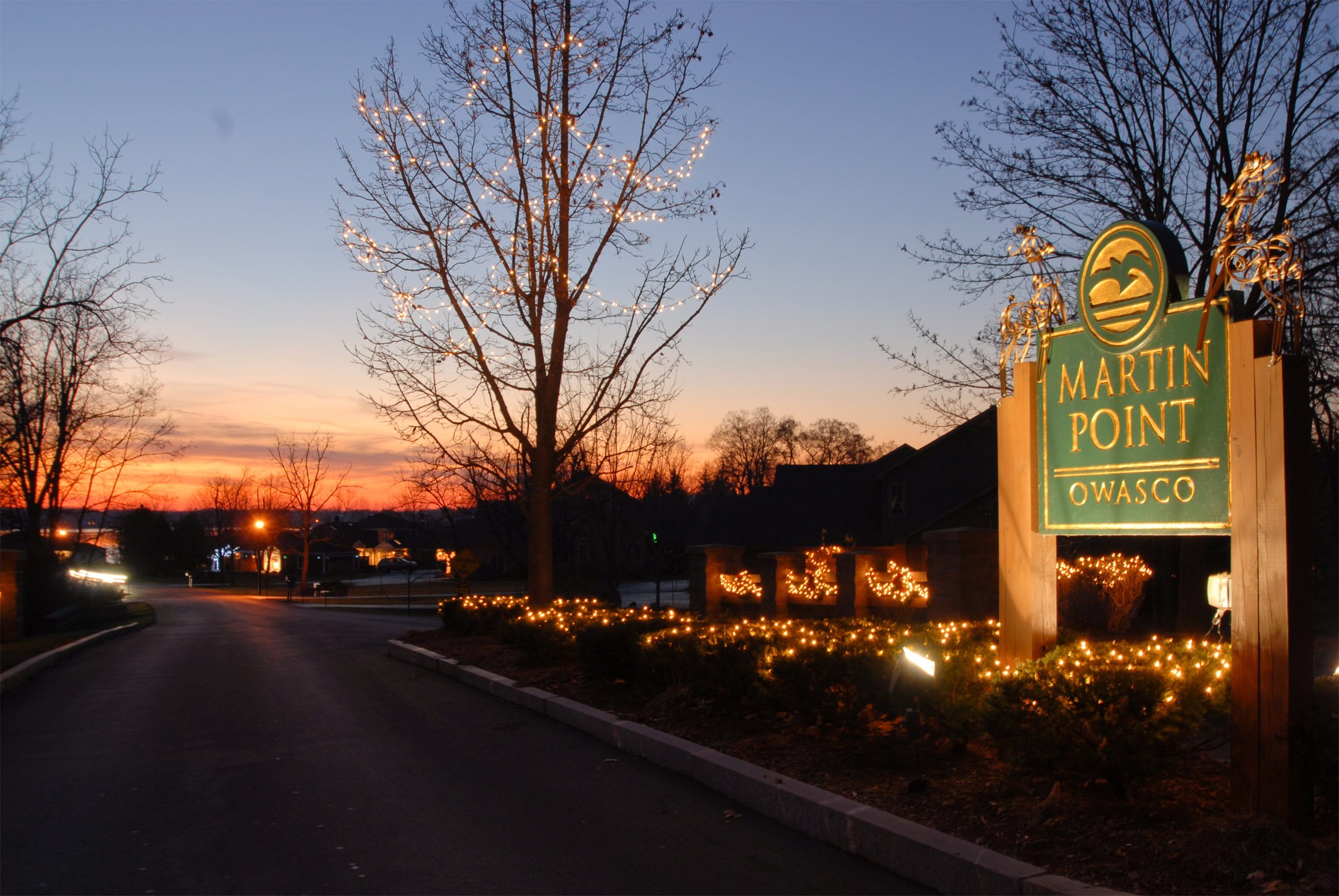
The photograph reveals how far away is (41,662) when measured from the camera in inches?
552

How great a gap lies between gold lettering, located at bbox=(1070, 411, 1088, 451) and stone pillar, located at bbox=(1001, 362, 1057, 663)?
0.32m

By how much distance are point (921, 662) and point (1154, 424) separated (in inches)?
76.4

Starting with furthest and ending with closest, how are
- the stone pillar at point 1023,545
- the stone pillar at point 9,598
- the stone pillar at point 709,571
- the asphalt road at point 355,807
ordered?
the stone pillar at point 709,571
the stone pillar at point 9,598
the stone pillar at point 1023,545
the asphalt road at point 355,807

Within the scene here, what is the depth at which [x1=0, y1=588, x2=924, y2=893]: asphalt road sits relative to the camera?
5.09 meters

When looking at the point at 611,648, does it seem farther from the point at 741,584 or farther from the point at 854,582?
the point at 741,584

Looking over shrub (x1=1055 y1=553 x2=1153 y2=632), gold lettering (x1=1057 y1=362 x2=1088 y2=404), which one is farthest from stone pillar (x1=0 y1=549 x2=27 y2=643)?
gold lettering (x1=1057 y1=362 x2=1088 y2=404)

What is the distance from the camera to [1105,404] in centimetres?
619

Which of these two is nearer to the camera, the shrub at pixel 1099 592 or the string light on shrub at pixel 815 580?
the shrub at pixel 1099 592

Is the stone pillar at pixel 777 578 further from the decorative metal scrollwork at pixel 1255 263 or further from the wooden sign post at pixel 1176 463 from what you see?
the decorative metal scrollwork at pixel 1255 263

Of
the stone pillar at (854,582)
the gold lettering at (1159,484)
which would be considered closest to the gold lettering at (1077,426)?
the gold lettering at (1159,484)

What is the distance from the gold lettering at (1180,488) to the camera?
552 centimetres

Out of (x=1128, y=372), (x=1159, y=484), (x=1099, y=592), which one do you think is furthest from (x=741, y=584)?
(x=1159, y=484)

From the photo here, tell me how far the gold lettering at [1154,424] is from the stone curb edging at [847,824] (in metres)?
2.56

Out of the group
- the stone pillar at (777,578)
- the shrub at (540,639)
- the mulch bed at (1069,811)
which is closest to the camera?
the mulch bed at (1069,811)
